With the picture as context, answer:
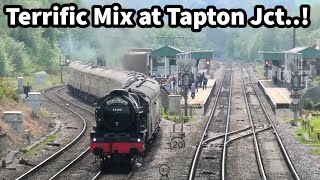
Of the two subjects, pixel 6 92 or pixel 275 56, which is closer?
pixel 6 92

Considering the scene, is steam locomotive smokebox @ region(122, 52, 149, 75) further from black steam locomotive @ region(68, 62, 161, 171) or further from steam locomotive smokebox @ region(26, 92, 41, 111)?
black steam locomotive @ region(68, 62, 161, 171)

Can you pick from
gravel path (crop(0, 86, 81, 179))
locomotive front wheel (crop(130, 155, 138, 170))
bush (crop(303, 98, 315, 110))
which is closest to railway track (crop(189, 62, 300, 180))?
locomotive front wheel (crop(130, 155, 138, 170))

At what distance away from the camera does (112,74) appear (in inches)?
1715

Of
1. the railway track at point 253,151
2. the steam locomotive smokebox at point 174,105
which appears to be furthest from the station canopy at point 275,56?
the steam locomotive smokebox at point 174,105

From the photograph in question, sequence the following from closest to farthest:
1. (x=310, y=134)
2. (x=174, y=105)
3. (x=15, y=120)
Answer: (x=15, y=120)
(x=310, y=134)
(x=174, y=105)

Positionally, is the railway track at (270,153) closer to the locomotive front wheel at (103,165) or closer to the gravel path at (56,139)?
the locomotive front wheel at (103,165)

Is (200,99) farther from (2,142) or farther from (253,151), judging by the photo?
(2,142)

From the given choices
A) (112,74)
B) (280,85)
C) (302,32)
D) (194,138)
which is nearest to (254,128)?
(194,138)

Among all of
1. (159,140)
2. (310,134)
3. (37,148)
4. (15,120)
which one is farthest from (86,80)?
(37,148)

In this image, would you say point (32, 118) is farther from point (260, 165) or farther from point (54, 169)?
point (260, 165)

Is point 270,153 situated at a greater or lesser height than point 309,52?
lesser

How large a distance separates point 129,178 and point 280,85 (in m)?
51.8

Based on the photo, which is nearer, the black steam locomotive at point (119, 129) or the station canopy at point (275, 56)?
the black steam locomotive at point (119, 129)

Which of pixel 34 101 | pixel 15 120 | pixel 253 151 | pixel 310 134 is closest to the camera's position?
pixel 253 151
